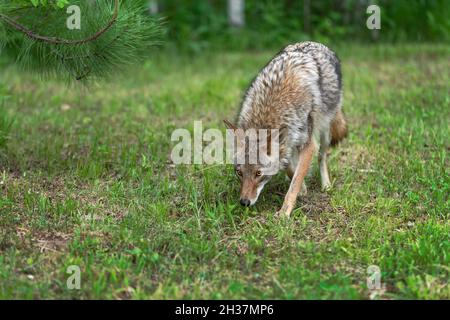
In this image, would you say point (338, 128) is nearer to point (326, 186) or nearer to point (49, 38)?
point (326, 186)

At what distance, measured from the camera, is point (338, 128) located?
22.8 ft

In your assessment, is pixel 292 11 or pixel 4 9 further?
pixel 292 11

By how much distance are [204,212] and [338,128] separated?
6.46ft

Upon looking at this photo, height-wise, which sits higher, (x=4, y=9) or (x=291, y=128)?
(x=4, y=9)

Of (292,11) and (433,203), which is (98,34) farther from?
(292,11)

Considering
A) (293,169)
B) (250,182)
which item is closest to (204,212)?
(250,182)

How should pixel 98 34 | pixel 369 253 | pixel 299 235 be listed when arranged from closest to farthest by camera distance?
1. pixel 369 253
2. pixel 299 235
3. pixel 98 34

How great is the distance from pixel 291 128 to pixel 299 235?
1.06 metres

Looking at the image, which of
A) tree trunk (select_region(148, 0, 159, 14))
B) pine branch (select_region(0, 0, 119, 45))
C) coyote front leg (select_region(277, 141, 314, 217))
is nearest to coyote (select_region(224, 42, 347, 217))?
coyote front leg (select_region(277, 141, 314, 217))

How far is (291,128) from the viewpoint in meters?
5.96

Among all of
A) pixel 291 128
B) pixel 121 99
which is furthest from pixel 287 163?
pixel 121 99

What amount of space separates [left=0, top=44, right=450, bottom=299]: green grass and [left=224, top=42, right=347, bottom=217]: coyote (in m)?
0.28
